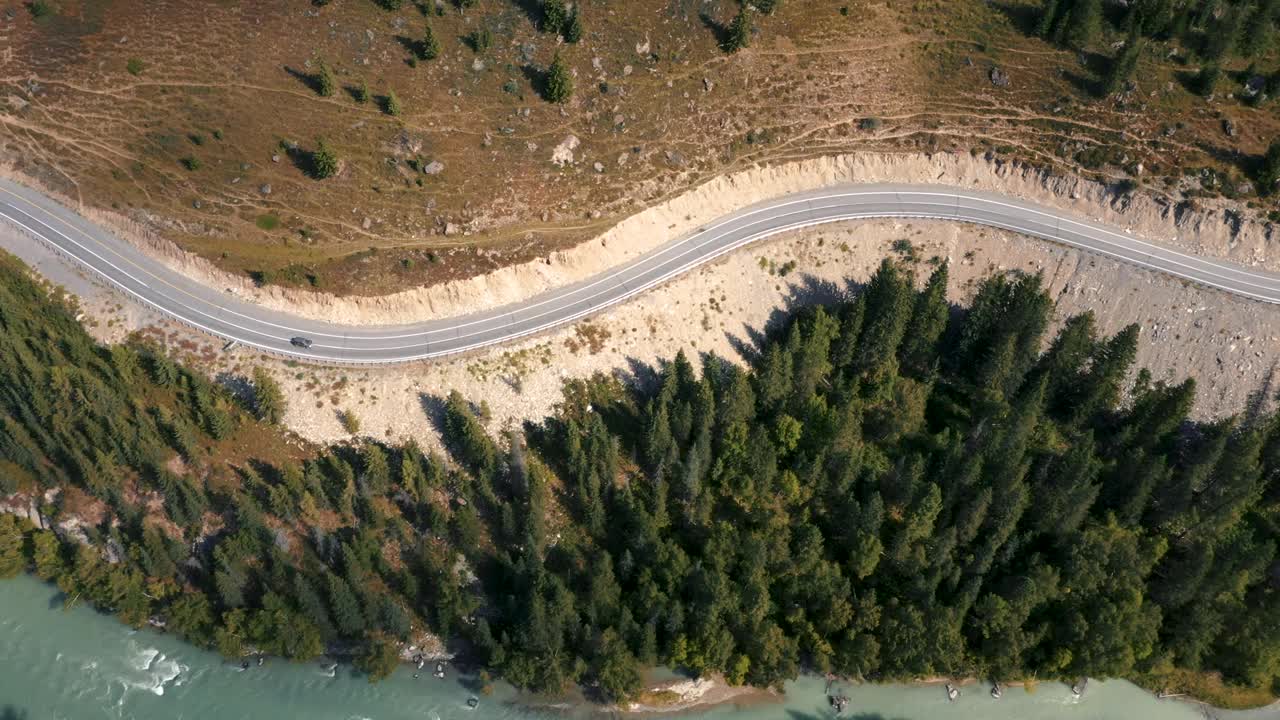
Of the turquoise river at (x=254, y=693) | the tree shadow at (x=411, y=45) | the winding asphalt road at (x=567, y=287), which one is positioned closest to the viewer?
the turquoise river at (x=254, y=693)

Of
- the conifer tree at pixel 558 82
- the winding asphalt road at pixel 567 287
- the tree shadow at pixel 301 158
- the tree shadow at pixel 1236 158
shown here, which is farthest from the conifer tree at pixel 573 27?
the tree shadow at pixel 1236 158

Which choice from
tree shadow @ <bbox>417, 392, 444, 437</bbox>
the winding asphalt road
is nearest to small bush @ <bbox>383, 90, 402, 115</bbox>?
the winding asphalt road

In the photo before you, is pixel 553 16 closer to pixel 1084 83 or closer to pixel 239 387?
pixel 239 387

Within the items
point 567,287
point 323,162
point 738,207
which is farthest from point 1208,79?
point 323,162

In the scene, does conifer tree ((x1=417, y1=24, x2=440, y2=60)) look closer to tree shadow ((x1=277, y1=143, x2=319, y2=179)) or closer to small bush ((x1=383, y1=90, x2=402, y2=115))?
small bush ((x1=383, y1=90, x2=402, y2=115))

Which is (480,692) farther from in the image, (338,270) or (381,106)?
(381,106)

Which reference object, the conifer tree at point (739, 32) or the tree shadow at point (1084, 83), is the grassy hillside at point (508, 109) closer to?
the tree shadow at point (1084, 83)
